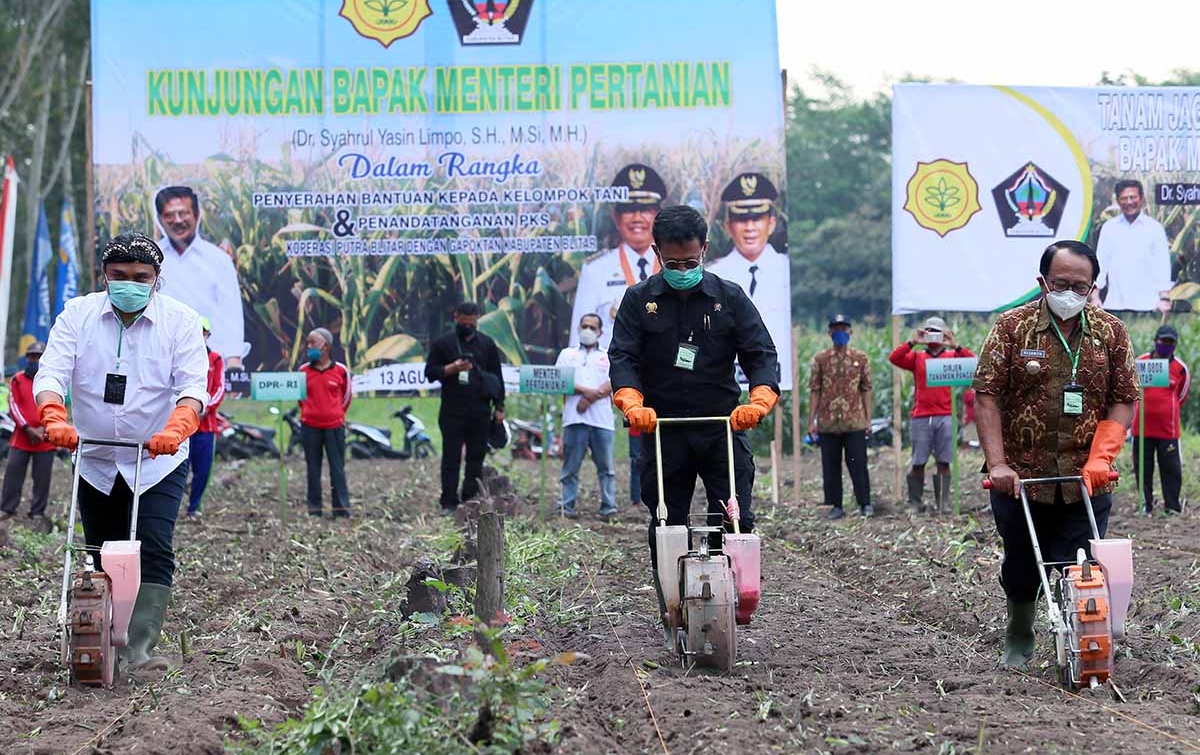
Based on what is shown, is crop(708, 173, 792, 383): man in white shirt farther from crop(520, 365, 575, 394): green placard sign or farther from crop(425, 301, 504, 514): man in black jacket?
crop(425, 301, 504, 514): man in black jacket

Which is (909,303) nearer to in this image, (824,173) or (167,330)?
(167,330)

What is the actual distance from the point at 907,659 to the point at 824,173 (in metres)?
55.9

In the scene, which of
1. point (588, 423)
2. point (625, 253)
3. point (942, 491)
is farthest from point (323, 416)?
point (942, 491)

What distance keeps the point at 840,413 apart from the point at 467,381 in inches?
135

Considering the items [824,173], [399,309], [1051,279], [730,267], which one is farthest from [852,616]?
[824,173]

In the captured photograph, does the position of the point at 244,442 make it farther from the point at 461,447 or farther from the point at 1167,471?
the point at 1167,471

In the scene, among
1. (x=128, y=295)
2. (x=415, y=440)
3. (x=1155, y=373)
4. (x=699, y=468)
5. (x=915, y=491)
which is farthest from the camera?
(x=415, y=440)

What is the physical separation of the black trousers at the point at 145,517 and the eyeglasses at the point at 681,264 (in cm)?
235

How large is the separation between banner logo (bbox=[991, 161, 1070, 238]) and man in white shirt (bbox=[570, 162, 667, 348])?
3.25 metres

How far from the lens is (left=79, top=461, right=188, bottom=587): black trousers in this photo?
6.95 metres

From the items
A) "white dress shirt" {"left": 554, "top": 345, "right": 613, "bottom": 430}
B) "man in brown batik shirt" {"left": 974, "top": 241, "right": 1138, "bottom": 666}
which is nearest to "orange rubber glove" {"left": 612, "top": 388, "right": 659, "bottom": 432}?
"man in brown batik shirt" {"left": 974, "top": 241, "right": 1138, "bottom": 666}

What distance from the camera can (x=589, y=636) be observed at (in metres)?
7.71

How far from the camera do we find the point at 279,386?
47.0 ft

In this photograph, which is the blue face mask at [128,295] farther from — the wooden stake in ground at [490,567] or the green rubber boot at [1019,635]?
the green rubber boot at [1019,635]
